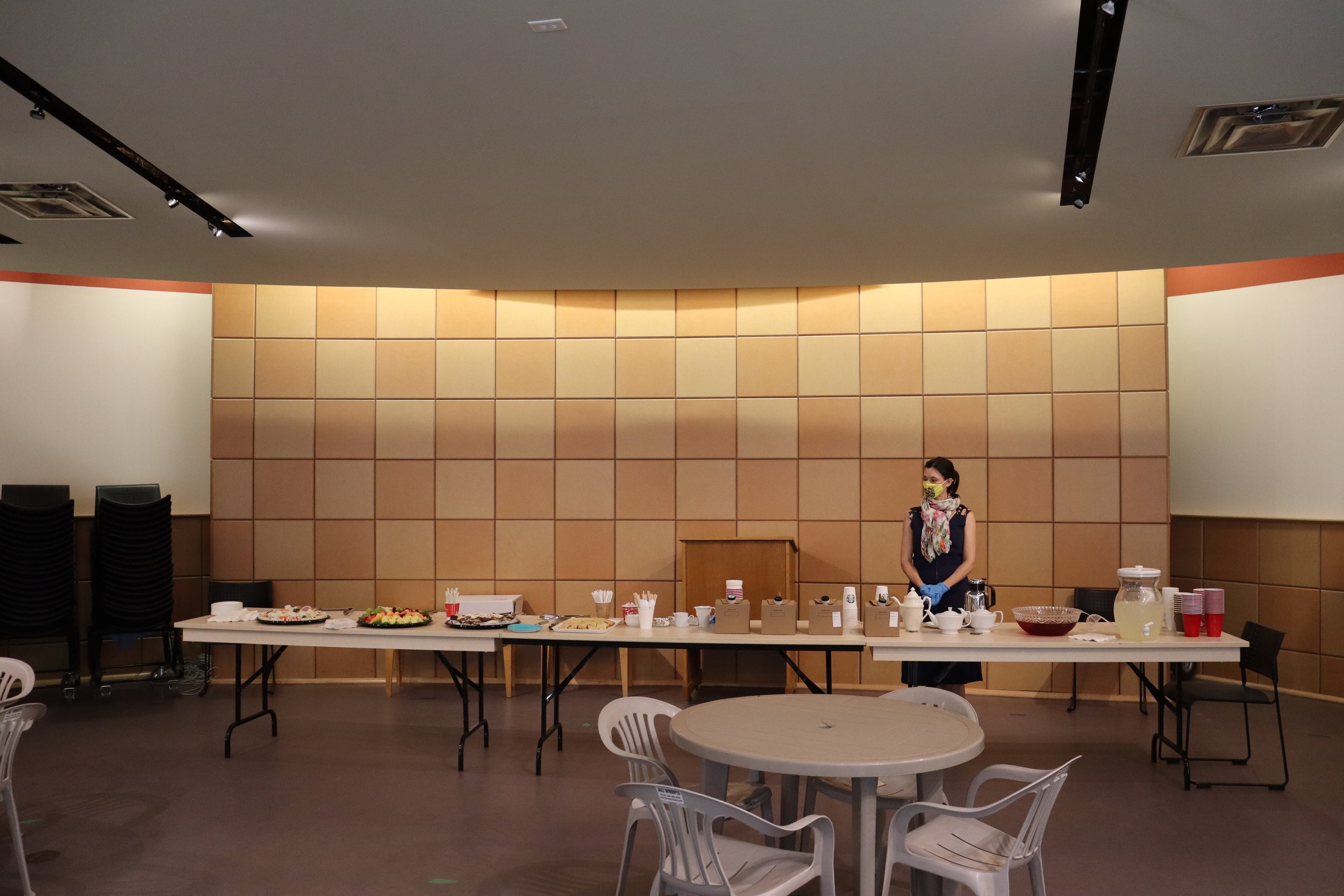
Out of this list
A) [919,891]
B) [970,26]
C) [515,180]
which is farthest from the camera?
[515,180]

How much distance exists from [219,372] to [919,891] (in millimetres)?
7063

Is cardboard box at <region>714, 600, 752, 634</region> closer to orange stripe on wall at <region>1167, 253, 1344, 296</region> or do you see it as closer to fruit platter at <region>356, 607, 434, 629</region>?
fruit platter at <region>356, 607, 434, 629</region>

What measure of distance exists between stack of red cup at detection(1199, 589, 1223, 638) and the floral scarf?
1.35m

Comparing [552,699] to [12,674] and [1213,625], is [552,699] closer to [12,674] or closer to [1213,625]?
[12,674]

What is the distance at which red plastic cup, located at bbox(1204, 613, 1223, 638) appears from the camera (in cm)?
493

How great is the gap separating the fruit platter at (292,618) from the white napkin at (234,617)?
54 mm

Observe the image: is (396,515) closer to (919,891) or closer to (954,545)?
(954,545)

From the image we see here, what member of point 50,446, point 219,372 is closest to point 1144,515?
point 219,372

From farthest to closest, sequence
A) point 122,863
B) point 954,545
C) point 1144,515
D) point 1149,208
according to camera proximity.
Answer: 1. point 1144,515
2. point 954,545
3. point 1149,208
4. point 122,863

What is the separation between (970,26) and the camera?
3.11m

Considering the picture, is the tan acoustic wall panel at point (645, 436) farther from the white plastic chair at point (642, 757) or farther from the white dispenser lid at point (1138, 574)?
the white plastic chair at point (642, 757)

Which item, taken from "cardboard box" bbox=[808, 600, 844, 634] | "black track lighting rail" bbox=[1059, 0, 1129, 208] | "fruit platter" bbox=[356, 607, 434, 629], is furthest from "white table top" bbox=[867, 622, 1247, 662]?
"fruit platter" bbox=[356, 607, 434, 629]

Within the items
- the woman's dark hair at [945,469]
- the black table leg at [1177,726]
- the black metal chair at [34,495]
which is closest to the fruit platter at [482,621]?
the woman's dark hair at [945,469]

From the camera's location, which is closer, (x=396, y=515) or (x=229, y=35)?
(x=229, y=35)
